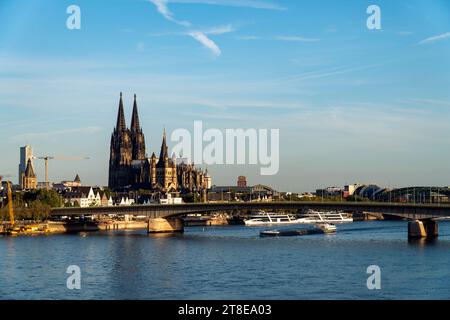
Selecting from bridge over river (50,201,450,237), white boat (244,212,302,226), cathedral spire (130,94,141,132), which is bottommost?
white boat (244,212,302,226)

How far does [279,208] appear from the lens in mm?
66438

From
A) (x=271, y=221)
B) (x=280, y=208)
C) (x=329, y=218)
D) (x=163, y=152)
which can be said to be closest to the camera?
(x=280, y=208)

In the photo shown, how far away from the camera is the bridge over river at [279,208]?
59344 mm

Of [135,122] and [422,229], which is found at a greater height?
[135,122]

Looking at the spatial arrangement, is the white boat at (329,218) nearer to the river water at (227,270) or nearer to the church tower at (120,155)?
the church tower at (120,155)

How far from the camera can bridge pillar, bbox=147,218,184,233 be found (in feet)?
238

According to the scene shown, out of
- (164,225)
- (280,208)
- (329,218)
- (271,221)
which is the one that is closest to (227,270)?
(280,208)

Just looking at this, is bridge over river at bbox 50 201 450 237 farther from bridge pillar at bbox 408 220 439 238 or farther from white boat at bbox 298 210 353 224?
white boat at bbox 298 210 353 224

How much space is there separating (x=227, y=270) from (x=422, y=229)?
84.3 ft

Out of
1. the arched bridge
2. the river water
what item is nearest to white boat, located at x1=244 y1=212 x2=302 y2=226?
the arched bridge

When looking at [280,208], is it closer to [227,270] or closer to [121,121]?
[227,270]

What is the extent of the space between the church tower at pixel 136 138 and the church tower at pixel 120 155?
26.5 inches

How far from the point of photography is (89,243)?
2238 inches
